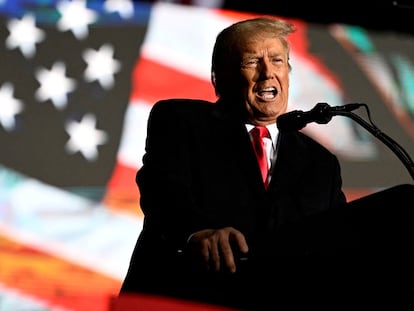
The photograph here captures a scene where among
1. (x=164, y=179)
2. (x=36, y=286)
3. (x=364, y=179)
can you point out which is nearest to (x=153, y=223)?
(x=164, y=179)

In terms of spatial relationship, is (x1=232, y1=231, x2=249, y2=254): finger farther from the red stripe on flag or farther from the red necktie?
the red stripe on flag

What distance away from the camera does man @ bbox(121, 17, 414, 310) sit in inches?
40.7

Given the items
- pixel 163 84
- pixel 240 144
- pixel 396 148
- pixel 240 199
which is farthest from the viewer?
pixel 163 84

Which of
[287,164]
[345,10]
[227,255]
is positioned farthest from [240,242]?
[345,10]

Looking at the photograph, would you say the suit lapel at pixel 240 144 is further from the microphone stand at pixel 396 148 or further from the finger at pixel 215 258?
the finger at pixel 215 258

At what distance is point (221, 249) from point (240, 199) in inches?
12.9

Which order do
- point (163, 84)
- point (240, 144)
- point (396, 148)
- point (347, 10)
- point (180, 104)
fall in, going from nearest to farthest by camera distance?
point (396, 148)
point (240, 144)
point (180, 104)
point (163, 84)
point (347, 10)

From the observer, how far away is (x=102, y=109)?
8.31 ft

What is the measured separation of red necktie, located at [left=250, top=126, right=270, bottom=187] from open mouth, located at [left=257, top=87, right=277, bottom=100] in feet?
0.31

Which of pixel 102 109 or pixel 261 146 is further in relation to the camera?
pixel 102 109

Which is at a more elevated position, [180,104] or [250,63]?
[250,63]

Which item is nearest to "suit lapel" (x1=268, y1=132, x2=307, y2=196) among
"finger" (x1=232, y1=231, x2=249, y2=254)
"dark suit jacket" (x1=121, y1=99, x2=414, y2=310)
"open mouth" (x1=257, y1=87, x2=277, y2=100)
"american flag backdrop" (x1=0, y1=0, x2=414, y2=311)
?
"dark suit jacket" (x1=121, y1=99, x2=414, y2=310)

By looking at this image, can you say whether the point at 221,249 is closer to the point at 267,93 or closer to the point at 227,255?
the point at 227,255

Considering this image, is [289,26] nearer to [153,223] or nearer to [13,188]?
[153,223]
